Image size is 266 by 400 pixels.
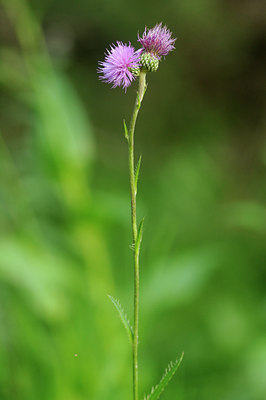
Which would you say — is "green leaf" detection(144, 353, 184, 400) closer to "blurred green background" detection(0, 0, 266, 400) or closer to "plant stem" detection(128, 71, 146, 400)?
"plant stem" detection(128, 71, 146, 400)

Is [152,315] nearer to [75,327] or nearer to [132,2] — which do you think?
[75,327]

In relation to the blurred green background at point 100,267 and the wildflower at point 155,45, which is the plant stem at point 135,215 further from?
the blurred green background at point 100,267

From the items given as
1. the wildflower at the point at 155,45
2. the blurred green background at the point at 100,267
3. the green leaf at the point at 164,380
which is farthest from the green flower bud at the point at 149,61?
the blurred green background at the point at 100,267

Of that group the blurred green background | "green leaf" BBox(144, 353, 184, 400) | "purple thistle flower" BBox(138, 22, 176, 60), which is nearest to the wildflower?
"purple thistle flower" BBox(138, 22, 176, 60)

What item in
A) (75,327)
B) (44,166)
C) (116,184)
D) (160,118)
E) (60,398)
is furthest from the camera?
(160,118)

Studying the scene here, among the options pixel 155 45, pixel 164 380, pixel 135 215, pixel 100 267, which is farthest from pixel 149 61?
pixel 100 267

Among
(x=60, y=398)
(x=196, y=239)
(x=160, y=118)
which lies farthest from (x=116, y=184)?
(x=60, y=398)

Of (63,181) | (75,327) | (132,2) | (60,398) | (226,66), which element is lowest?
(60,398)

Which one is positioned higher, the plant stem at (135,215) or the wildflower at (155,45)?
the wildflower at (155,45)
